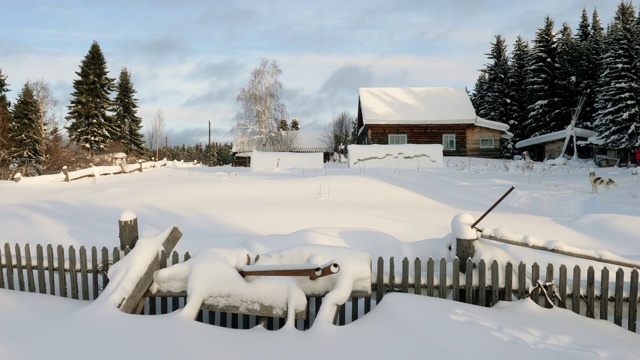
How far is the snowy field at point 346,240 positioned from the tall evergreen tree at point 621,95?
12.4m

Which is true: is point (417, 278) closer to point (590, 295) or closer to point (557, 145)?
point (590, 295)

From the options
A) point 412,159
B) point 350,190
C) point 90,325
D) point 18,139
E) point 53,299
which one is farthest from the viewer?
point 18,139

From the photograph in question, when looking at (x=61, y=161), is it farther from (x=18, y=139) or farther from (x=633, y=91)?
(x=633, y=91)

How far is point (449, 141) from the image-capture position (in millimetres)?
30359

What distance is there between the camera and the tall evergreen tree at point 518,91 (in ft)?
133

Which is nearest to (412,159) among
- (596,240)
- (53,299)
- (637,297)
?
(596,240)

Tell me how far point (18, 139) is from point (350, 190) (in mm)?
34003

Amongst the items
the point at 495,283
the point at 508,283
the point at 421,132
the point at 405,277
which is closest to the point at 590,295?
the point at 508,283

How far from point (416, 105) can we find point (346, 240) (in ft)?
91.6

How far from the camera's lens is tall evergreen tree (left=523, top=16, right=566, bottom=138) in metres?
35.7

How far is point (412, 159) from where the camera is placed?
842 inches

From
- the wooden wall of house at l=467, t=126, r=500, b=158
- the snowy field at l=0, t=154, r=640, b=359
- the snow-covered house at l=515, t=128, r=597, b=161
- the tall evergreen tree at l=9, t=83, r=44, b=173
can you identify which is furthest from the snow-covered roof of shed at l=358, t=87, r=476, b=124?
the tall evergreen tree at l=9, t=83, r=44, b=173

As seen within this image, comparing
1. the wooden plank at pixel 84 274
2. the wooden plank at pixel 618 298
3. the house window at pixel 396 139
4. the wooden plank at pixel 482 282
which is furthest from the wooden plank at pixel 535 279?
the house window at pixel 396 139

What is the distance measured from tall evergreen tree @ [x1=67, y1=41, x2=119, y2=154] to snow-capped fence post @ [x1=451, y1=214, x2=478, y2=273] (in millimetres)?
37227
